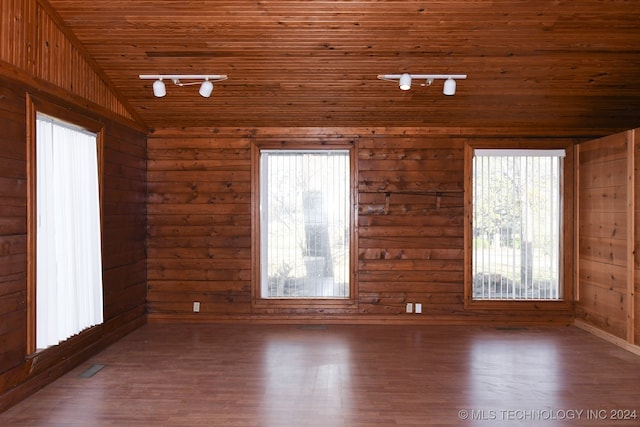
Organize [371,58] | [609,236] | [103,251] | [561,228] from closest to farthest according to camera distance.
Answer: [371,58], [103,251], [609,236], [561,228]

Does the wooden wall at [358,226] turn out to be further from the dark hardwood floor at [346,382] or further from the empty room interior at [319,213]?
the dark hardwood floor at [346,382]

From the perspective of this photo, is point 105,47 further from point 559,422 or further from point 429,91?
point 559,422

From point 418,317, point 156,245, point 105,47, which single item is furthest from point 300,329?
point 105,47

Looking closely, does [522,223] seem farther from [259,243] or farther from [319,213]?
[259,243]

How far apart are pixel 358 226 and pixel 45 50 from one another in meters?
3.62

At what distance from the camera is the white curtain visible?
12.2 ft

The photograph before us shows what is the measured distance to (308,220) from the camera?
19.4 feet

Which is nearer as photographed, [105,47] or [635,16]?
[635,16]

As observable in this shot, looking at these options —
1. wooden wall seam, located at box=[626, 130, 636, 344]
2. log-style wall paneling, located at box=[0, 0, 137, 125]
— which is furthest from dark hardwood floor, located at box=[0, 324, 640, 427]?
log-style wall paneling, located at box=[0, 0, 137, 125]

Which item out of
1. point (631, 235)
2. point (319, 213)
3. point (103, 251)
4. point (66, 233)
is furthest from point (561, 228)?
point (66, 233)

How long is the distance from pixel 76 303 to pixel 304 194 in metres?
2.78

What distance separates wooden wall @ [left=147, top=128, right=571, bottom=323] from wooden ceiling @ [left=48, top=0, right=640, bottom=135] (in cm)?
27

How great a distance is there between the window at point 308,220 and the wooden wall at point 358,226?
0.58 ft

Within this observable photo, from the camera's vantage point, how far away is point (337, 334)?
5312 millimetres
